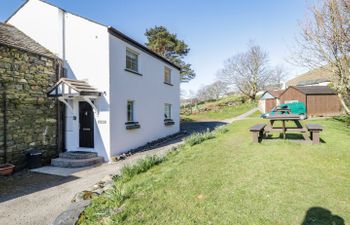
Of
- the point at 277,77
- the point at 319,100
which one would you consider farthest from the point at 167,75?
the point at 277,77

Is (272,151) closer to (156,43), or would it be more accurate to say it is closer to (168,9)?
(168,9)

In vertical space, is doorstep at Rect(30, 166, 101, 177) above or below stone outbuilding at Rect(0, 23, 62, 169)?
below

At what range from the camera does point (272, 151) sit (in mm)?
6777

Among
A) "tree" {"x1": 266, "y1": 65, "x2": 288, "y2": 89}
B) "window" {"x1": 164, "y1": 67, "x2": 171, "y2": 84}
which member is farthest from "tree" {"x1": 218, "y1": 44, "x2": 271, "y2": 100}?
"window" {"x1": 164, "y1": 67, "x2": 171, "y2": 84}

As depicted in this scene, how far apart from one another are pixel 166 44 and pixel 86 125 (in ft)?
67.8

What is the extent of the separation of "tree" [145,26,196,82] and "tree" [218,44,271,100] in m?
14.0

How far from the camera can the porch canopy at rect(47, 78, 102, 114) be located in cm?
807

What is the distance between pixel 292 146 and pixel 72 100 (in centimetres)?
902

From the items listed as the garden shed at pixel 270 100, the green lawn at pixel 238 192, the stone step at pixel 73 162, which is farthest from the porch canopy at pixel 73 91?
the garden shed at pixel 270 100

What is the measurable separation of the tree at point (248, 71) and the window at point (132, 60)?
3197cm

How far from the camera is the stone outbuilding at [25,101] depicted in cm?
739

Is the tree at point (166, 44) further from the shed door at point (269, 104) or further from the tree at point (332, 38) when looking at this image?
the tree at point (332, 38)

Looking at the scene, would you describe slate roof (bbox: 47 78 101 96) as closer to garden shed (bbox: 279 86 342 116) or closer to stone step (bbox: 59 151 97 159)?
stone step (bbox: 59 151 97 159)

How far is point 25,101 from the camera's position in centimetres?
802
